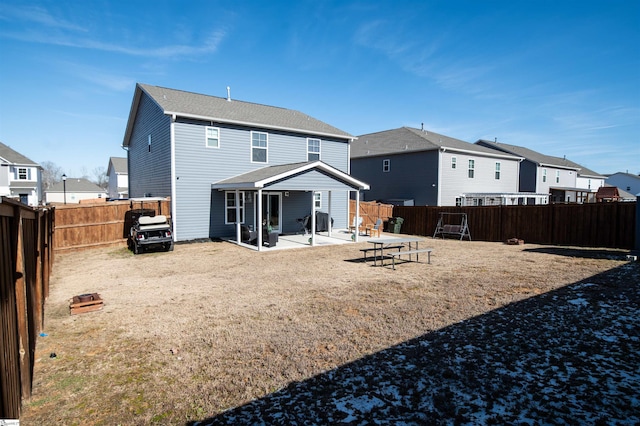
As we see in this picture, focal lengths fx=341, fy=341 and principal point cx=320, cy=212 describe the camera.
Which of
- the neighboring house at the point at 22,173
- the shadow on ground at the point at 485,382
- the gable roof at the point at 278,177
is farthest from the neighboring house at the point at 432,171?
the neighboring house at the point at 22,173

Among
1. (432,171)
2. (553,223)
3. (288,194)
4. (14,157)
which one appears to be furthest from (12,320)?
(14,157)

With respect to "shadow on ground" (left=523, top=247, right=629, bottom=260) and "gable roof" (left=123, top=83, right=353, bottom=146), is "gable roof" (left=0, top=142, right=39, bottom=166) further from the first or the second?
"shadow on ground" (left=523, top=247, right=629, bottom=260)

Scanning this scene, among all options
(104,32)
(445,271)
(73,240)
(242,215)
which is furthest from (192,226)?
(445,271)

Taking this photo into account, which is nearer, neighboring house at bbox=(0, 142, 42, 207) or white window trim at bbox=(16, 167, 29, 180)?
neighboring house at bbox=(0, 142, 42, 207)

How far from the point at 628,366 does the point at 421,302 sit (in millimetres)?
3151

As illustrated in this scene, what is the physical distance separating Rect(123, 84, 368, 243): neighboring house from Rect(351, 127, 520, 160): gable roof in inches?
262

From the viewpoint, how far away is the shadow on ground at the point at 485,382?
3.11m

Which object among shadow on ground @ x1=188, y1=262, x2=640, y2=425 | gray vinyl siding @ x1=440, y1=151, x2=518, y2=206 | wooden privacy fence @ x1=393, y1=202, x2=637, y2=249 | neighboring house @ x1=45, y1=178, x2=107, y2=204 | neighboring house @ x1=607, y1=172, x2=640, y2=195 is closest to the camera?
shadow on ground @ x1=188, y1=262, x2=640, y2=425

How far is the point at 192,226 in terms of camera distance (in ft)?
50.7

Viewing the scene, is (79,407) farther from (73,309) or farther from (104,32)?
(104,32)

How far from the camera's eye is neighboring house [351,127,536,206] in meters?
23.3

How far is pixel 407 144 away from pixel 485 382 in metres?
23.1

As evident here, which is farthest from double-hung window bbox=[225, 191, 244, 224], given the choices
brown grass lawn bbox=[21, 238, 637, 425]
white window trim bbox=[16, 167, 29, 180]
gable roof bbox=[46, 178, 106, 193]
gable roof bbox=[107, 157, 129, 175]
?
gable roof bbox=[46, 178, 106, 193]

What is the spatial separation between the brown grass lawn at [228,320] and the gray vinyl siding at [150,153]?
5976 millimetres
